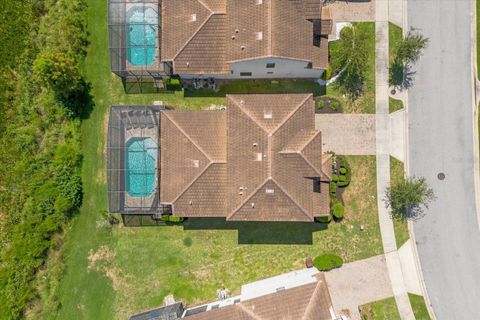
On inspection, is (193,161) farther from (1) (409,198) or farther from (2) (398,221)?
(2) (398,221)

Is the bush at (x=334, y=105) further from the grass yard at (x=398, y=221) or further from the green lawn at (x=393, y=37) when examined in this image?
the grass yard at (x=398, y=221)

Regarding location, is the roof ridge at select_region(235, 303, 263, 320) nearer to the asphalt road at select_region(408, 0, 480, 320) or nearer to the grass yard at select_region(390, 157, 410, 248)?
the grass yard at select_region(390, 157, 410, 248)

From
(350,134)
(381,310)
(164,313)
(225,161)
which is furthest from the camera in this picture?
(350,134)

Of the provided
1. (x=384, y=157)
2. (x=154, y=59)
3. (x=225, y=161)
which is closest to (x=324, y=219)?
(x=384, y=157)

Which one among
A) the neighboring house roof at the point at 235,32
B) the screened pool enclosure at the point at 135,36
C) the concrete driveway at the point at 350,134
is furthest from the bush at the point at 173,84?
the concrete driveway at the point at 350,134

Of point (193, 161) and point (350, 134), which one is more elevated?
point (350, 134)

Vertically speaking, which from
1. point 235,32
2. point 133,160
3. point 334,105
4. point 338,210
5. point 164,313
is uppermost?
point 235,32
